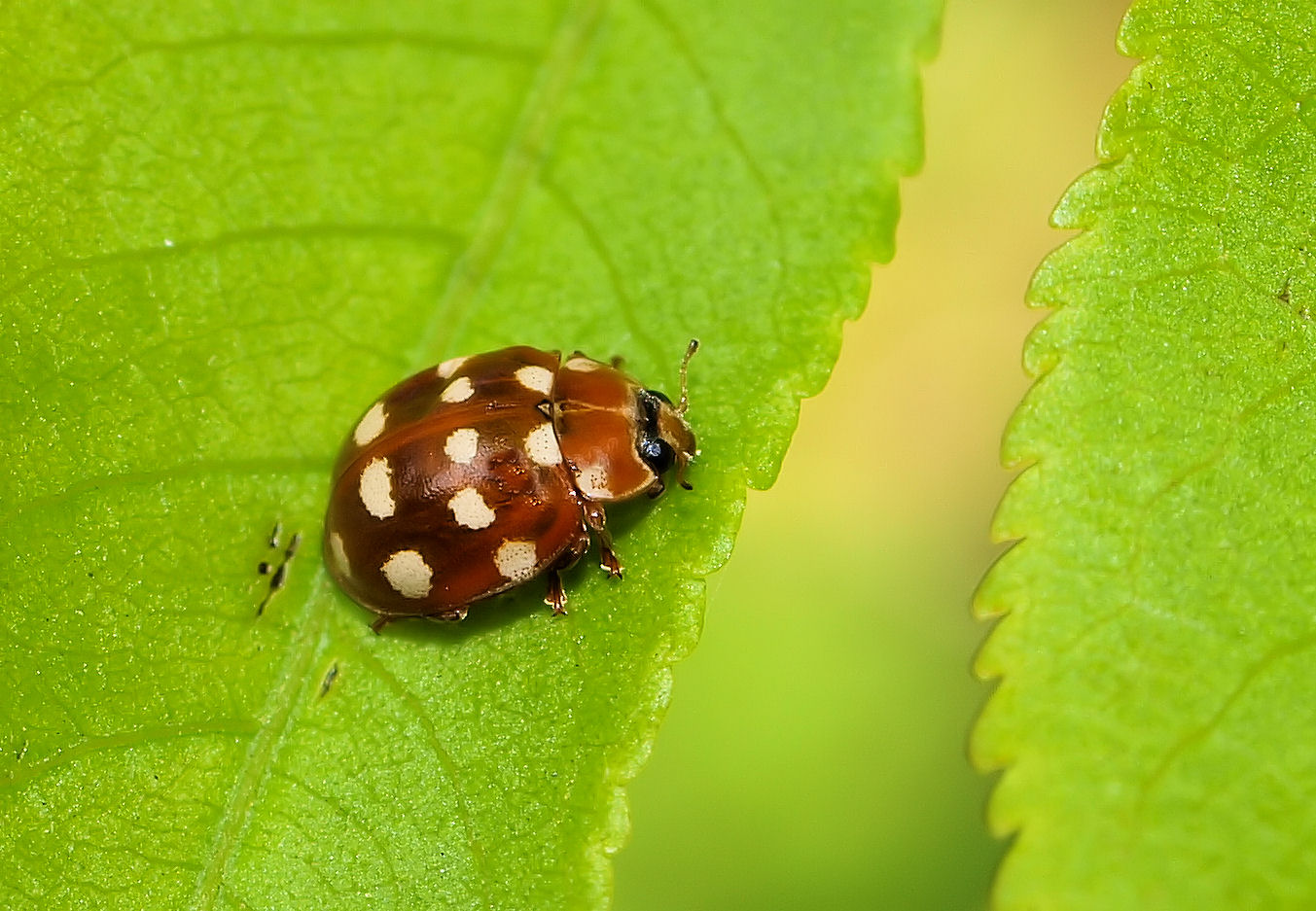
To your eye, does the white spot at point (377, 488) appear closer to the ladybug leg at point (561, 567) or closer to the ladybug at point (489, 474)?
the ladybug at point (489, 474)

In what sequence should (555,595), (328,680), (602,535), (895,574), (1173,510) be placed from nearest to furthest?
(1173,510)
(328,680)
(555,595)
(602,535)
(895,574)

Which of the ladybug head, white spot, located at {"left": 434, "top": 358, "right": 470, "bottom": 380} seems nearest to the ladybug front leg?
the ladybug head

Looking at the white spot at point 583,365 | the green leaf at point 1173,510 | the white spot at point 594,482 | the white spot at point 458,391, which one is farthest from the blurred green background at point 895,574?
the green leaf at point 1173,510

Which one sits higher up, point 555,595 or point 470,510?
point 470,510

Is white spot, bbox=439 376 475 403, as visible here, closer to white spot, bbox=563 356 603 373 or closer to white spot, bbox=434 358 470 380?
white spot, bbox=434 358 470 380

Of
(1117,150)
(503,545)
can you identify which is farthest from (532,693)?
(1117,150)

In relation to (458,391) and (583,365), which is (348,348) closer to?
(458,391)

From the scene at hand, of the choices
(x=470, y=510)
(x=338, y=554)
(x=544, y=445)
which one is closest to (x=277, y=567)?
(x=338, y=554)
